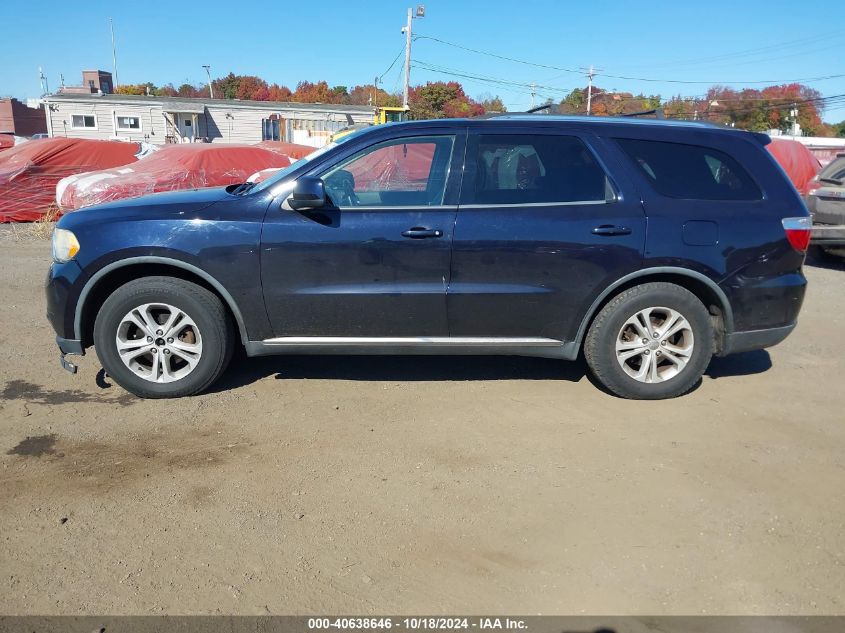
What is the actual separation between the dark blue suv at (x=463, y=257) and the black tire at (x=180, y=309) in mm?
13

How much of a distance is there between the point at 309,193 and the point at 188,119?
39.7 meters

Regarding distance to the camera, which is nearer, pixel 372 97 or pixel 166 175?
pixel 166 175

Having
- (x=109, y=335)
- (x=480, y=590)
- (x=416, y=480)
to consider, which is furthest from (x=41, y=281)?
(x=480, y=590)

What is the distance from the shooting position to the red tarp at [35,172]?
13.9m

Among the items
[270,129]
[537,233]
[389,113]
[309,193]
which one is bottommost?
[537,233]

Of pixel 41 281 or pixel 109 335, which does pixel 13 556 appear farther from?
pixel 41 281

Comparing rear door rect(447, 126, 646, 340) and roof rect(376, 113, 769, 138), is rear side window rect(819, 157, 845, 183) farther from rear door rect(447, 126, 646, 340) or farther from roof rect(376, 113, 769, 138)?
rear door rect(447, 126, 646, 340)

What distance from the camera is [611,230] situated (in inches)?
175

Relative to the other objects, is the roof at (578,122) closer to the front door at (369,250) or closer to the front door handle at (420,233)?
the front door at (369,250)

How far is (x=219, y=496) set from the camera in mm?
3428

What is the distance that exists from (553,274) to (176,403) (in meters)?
2.65

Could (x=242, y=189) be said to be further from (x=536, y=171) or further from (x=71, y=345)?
(x=536, y=171)

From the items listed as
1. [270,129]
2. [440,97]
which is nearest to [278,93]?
[440,97]

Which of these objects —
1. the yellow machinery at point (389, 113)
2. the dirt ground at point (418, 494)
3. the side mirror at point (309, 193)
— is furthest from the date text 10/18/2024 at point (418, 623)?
the yellow machinery at point (389, 113)
